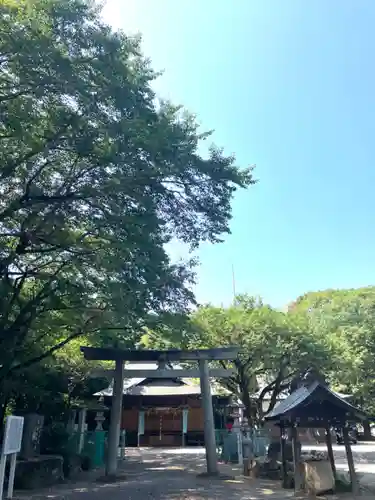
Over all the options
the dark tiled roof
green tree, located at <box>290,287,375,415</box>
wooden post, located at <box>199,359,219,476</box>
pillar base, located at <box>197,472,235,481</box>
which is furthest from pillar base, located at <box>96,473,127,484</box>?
green tree, located at <box>290,287,375,415</box>

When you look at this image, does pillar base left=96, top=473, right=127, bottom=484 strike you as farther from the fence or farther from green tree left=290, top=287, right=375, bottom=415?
green tree left=290, top=287, right=375, bottom=415

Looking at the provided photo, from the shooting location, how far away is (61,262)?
10.5 metres

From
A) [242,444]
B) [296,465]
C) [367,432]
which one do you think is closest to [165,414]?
[242,444]

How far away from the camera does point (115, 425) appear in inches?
489

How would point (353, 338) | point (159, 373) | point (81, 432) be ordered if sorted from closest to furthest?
point (159, 373)
point (81, 432)
point (353, 338)

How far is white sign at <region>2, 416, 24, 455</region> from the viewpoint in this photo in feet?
22.7

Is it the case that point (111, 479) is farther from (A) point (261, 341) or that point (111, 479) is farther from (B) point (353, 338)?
(B) point (353, 338)

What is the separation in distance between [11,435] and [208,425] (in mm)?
6758

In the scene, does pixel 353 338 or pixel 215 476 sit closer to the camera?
pixel 215 476

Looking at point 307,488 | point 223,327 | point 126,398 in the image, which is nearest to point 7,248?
point 307,488

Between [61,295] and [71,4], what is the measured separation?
6357mm

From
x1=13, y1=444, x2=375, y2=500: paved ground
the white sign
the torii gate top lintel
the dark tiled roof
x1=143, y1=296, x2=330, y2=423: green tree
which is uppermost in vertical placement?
x1=143, y1=296, x2=330, y2=423: green tree

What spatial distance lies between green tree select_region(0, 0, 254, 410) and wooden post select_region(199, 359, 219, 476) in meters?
2.96

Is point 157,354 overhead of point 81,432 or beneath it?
overhead
